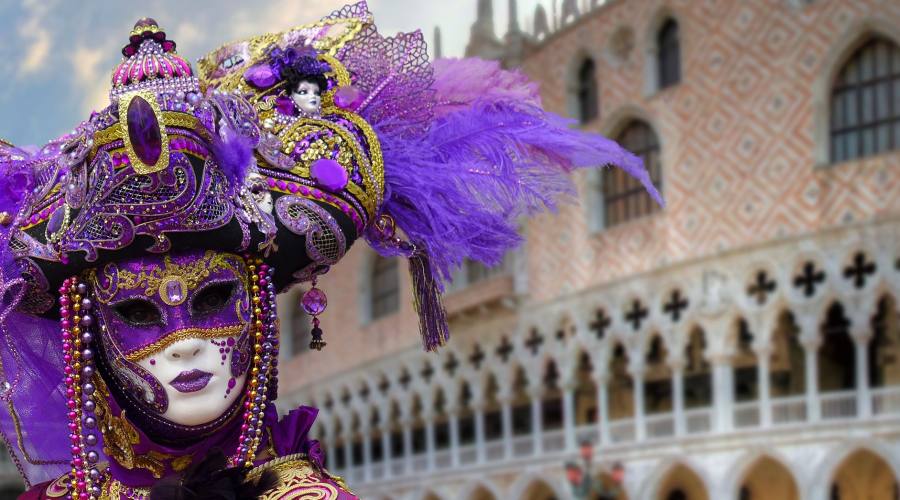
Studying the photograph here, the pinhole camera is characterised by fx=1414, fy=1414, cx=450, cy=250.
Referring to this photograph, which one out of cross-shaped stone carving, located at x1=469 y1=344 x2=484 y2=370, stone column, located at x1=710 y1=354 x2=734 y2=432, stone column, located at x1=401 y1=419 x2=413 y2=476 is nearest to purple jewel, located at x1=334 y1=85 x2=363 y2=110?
stone column, located at x1=710 y1=354 x2=734 y2=432

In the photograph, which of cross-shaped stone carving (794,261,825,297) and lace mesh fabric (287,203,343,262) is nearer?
lace mesh fabric (287,203,343,262)

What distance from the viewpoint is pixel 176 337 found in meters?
1.38

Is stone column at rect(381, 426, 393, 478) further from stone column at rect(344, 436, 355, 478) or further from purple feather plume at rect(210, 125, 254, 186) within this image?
purple feather plume at rect(210, 125, 254, 186)

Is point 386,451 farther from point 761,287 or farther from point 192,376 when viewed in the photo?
point 192,376

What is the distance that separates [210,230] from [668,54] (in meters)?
12.7

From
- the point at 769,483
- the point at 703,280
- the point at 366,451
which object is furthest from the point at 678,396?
the point at 366,451

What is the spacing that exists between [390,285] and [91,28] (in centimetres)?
1621

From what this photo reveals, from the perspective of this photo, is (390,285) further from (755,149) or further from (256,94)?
(256,94)

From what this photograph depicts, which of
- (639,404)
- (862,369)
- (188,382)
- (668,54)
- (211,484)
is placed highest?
(668,54)

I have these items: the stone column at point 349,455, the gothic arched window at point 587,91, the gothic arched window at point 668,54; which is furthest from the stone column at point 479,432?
the gothic arched window at point 668,54

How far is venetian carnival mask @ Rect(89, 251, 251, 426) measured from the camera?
139 cm

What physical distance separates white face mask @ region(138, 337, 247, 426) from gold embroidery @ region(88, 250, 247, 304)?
6 centimetres

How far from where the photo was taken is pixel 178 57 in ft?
4.74

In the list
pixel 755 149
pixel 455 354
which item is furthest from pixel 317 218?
pixel 455 354
